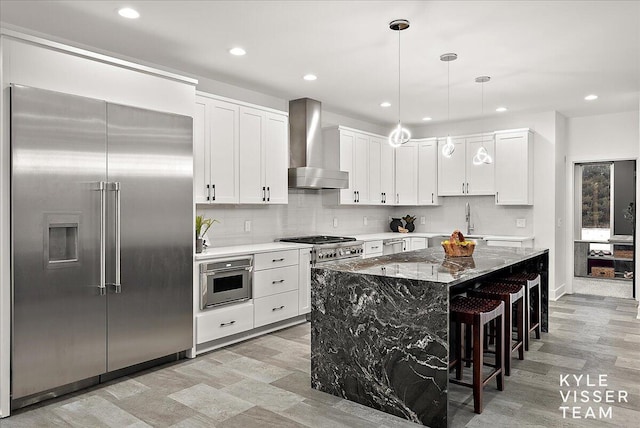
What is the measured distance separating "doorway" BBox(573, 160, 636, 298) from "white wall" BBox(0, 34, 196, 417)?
6.96 metres

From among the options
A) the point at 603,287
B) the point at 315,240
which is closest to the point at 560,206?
the point at 603,287

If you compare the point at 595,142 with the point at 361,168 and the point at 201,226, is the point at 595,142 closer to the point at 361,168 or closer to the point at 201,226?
the point at 361,168

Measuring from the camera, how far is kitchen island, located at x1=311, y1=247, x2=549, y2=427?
2.61 meters

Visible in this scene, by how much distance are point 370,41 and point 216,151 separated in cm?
179

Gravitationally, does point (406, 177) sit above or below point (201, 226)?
above

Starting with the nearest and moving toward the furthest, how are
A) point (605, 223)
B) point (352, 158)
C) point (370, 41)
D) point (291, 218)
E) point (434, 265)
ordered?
point (434, 265)
point (370, 41)
point (291, 218)
point (352, 158)
point (605, 223)

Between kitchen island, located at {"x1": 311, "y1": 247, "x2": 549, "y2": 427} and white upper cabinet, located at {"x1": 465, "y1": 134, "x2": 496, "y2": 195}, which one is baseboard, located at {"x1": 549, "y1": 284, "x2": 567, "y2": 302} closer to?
white upper cabinet, located at {"x1": 465, "y1": 134, "x2": 496, "y2": 195}

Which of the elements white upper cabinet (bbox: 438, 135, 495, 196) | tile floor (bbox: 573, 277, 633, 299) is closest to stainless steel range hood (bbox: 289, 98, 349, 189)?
white upper cabinet (bbox: 438, 135, 495, 196)

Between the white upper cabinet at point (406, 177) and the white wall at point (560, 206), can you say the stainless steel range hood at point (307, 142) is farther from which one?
the white wall at point (560, 206)

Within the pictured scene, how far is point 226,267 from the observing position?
4137 mm

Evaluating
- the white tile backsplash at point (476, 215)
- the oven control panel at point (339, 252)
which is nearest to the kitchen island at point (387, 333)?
the oven control panel at point (339, 252)

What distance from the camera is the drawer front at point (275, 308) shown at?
177 inches

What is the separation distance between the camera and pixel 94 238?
317 centimetres

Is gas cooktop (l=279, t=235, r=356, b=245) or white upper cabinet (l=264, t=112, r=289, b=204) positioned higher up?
white upper cabinet (l=264, t=112, r=289, b=204)
